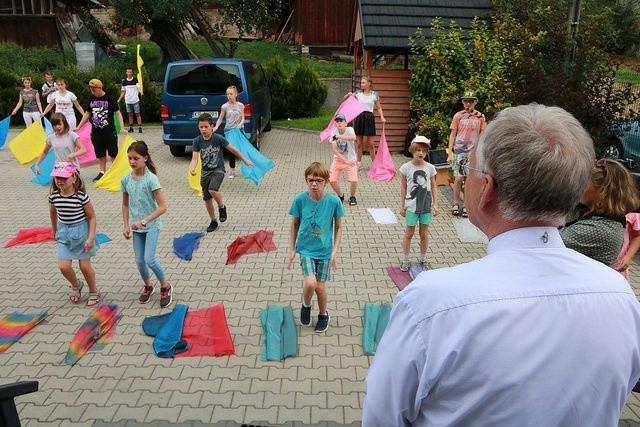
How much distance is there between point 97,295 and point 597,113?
745 centimetres

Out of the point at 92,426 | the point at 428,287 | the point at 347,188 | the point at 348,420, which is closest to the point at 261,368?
the point at 348,420

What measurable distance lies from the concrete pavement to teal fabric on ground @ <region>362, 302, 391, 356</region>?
0.27 ft

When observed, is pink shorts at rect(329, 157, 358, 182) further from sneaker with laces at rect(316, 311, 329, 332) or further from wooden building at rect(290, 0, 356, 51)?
wooden building at rect(290, 0, 356, 51)

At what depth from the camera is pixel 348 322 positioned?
17.3ft

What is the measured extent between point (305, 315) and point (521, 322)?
3.95m

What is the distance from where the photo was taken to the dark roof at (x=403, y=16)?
1275 cm

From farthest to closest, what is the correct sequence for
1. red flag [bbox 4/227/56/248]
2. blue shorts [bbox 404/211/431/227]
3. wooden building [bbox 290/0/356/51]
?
1. wooden building [bbox 290/0/356/51]
2. red flag [bbox 4/227/56/248]
3. blue shorts [bbox 404/211/431/227]

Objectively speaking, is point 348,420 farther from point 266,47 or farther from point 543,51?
point 266,47

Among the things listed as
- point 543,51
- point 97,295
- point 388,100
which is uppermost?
point 543,51

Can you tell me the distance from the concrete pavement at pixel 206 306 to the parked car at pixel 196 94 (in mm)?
2689

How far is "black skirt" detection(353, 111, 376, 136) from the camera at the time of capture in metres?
11.7

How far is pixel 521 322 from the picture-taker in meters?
1.31

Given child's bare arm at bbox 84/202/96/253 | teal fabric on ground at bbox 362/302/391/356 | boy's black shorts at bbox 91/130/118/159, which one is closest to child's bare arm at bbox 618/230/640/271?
teal fabric on ground at bbox 362/302/391/356

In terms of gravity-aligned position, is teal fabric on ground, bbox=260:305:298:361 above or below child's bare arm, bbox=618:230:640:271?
below
